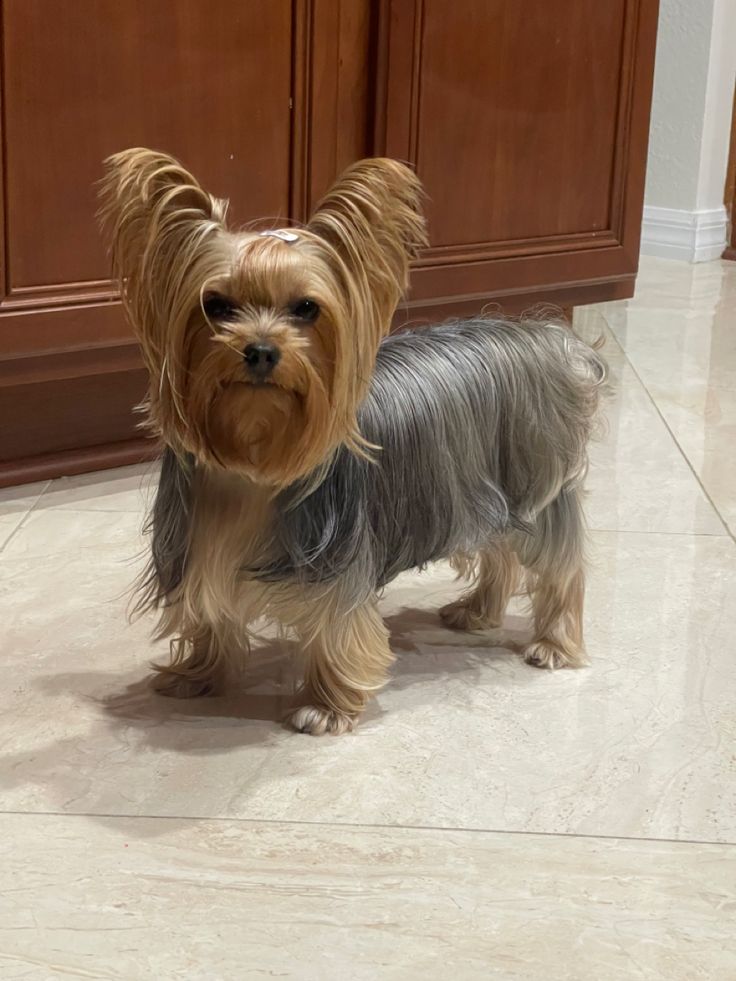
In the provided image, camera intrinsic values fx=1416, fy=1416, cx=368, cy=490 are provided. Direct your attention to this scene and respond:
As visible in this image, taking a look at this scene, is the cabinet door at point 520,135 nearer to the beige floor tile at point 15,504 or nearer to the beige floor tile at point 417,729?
the beige floor tile at point 15,504

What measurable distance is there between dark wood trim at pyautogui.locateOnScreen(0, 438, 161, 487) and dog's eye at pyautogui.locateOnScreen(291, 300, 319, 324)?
127 centimetres

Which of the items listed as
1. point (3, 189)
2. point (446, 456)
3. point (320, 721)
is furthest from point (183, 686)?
point (3, 189)

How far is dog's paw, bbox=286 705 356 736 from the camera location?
1880mm

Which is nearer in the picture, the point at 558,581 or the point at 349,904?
the point at 349,904

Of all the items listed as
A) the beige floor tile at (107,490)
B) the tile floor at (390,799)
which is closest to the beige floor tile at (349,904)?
the tile floor at (390,799)

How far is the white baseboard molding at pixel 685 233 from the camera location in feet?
17.9

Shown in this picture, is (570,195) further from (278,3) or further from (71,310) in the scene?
(71,310)

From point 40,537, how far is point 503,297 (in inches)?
51.8

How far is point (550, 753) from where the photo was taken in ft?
6.05

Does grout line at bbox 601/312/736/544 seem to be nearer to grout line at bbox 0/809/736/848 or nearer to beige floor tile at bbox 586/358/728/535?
beige floor tile at bbox 586/358/728/535

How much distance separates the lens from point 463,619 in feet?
7.35

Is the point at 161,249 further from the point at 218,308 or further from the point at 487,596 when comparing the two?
the point at 487,596

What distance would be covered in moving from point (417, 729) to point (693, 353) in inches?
92.3

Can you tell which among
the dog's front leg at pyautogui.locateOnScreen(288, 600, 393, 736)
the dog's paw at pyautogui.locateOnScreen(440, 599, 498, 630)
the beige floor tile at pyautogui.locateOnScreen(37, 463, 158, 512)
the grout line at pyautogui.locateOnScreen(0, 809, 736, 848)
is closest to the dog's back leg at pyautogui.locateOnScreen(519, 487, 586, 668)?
the dog's paw at pyautogui.locateOnScreen(440, 599, 498, 630)
